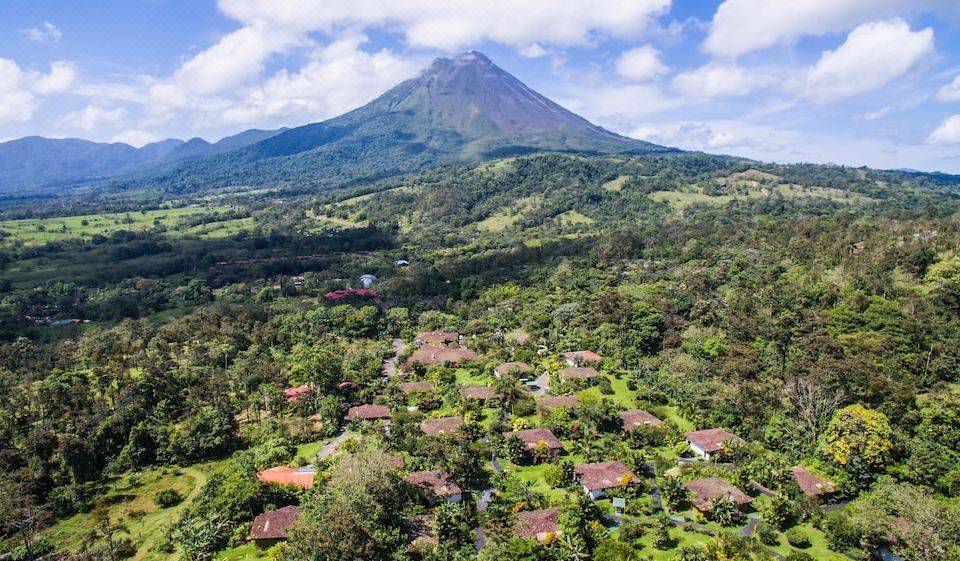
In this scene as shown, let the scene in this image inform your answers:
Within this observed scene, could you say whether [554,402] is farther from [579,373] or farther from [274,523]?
[274,523]

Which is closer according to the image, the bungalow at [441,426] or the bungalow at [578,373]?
the bungalow at [441,426]

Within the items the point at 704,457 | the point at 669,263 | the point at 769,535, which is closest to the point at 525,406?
the point at 704,457

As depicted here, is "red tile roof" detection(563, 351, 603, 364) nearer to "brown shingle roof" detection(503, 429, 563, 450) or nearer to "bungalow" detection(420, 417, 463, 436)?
"brown shingle roof" detection(503, 429, 563, 450)

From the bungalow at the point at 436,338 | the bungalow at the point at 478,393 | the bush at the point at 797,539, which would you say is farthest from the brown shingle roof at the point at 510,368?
the bush at the point at 797,539

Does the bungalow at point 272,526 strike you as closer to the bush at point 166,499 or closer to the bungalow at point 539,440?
the bush at point 166,499

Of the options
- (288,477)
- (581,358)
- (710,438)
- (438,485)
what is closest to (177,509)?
(288,477)

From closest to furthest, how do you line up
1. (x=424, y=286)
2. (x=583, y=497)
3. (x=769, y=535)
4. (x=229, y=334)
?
(x=769, y=535) → (x=583, y=497) → (x=229, y=334) → (x=424, y=286)

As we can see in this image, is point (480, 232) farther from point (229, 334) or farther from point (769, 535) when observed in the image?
point (769, 535)
